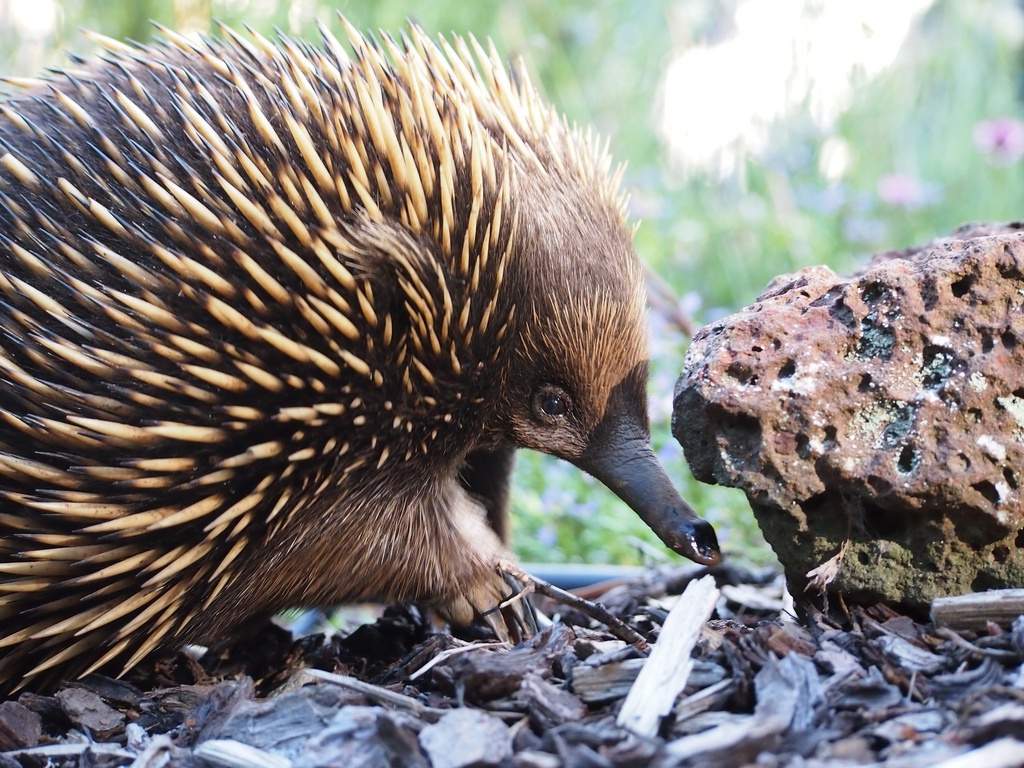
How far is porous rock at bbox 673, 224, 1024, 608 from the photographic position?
228 cm

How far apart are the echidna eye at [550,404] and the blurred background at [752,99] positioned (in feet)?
7.96

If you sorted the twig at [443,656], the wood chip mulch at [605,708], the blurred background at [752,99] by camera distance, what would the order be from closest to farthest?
the wood chip mulch at [605,708] < the twig at [443,656] < the blurred background at [752,99]

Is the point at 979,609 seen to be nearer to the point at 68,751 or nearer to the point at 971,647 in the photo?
the point at 971,647

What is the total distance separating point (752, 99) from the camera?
7.25m

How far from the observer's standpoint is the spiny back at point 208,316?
2.54m

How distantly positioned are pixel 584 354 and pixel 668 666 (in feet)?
3.03

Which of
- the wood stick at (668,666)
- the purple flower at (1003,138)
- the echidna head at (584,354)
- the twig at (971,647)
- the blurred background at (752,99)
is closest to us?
the wood stick at (668,666)

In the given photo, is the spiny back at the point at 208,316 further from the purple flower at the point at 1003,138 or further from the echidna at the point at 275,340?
the purple flower at the point at 1003,138

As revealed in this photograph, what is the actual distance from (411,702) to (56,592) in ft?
3.15

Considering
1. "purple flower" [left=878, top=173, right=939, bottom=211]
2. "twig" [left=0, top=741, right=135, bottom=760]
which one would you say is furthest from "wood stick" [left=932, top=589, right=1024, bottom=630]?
"purple flower" [left=878, top=173, right=939, bottom=211]

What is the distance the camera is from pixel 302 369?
263 cm

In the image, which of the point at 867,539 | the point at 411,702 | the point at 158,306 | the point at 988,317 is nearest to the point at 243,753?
the point at 411,702

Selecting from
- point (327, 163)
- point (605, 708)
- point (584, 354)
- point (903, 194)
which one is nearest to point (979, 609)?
point (605, 708)

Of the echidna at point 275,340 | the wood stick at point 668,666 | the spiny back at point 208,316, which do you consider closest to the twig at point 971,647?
the wood stick at point 668,666
